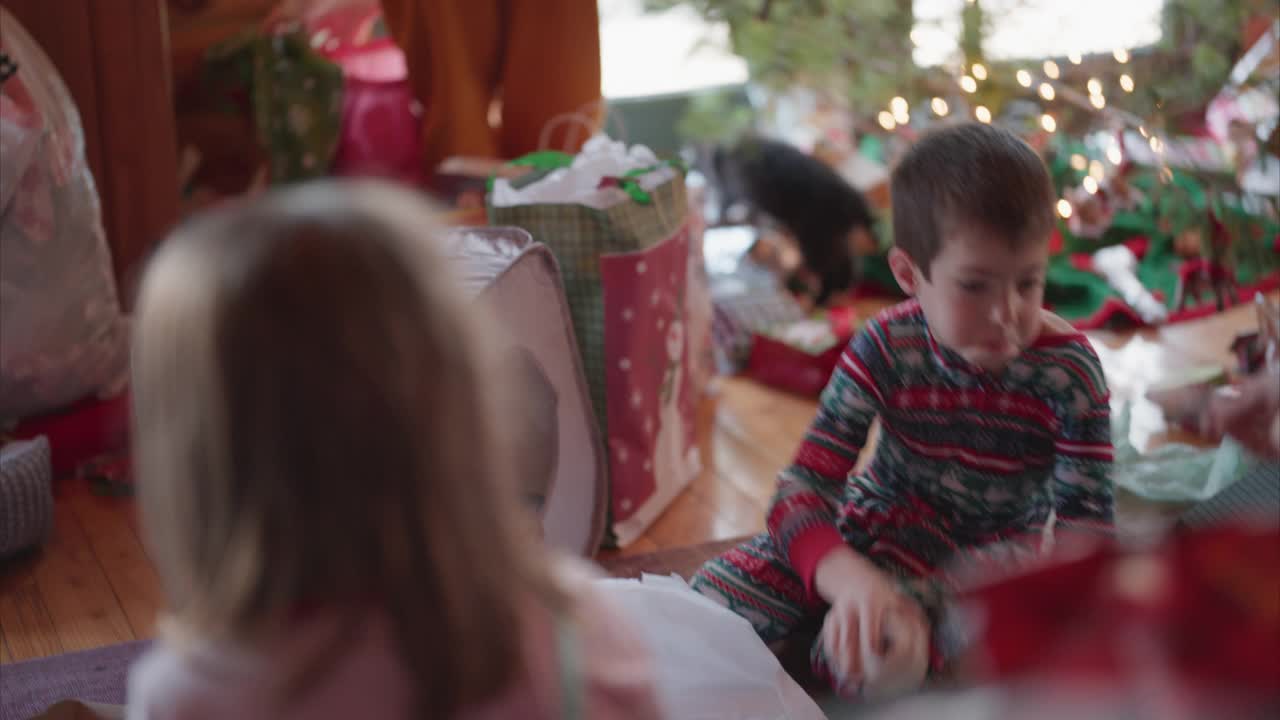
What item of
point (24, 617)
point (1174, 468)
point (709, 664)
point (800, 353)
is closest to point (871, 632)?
point (709, 664)

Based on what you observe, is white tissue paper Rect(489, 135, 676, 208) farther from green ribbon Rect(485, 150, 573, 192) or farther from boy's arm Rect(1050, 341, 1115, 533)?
boy's arm Rect(1050, 341, 1115, 533)

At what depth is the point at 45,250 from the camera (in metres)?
2.08

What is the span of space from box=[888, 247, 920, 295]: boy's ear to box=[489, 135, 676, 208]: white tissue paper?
1.93ft

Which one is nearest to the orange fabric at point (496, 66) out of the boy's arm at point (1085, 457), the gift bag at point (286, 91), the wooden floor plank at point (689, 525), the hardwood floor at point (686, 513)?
the gift bag at point (286, 91)

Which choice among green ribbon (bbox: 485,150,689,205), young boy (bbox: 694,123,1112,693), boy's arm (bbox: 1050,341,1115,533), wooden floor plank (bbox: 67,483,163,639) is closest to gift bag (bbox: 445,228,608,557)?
green ribbon (bbox: 485,150,689,205)

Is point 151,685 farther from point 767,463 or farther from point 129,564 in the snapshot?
point 767,463

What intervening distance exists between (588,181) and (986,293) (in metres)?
0.79

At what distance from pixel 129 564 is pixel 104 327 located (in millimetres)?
476

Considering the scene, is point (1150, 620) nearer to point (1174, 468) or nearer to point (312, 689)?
point (312, 689)

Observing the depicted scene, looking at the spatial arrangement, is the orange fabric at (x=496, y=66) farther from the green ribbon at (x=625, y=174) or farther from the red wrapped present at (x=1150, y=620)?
the red wrapped present at (x=1150, y=620)

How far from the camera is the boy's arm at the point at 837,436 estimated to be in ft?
4.41

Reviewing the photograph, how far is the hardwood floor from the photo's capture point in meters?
1.75

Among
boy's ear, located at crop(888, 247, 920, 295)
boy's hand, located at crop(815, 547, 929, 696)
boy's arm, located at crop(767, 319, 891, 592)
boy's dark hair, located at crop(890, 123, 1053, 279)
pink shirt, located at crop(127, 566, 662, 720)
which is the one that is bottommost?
boy's hand, located at crop(815, 547, 929, 696)

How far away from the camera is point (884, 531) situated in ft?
4.53
